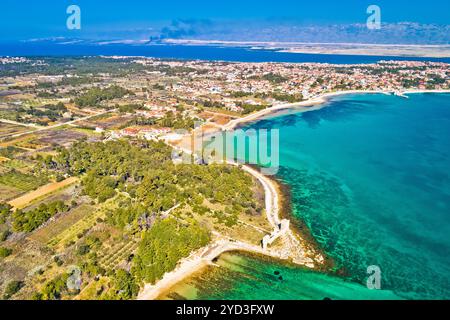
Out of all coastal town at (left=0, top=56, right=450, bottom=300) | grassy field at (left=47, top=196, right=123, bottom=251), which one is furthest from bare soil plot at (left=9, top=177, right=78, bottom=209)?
grassy field at (left=47, top=196, right=123, bottom=251)

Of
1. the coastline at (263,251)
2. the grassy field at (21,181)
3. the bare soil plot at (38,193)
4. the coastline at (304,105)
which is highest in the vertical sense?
the coastline at (304,105)

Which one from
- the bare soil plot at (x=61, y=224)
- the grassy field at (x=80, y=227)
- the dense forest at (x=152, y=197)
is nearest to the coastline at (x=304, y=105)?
the dense forest at (x=152, y=197)

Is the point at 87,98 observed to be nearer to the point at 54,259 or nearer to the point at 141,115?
the point at 141,115

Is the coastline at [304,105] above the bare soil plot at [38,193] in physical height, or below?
above

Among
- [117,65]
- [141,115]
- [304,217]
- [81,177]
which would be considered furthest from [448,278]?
[117,65]

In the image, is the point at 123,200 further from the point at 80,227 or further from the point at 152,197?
the point at 80,227

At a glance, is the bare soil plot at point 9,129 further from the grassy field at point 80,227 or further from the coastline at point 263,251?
the coastline at point 263,251
